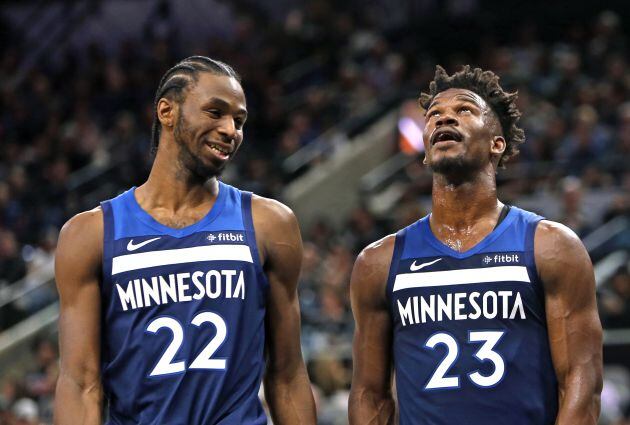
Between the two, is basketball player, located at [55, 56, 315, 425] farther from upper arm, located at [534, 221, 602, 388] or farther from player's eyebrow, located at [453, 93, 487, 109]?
upper arm, located at [534, 221, 602, 388]

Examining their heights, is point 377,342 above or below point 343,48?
below

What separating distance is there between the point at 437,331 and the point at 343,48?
1607cm

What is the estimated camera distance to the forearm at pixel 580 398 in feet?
16.6

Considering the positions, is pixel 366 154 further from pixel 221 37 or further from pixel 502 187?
pixel 221 37

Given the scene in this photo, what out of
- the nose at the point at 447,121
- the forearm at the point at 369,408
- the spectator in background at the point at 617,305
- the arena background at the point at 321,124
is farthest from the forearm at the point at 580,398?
the spectator in background at the point at 617,305

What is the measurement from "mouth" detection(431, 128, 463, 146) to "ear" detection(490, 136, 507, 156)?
205 millimetres

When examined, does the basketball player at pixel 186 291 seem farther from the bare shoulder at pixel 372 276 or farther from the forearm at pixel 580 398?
the forearm at pixel 580 398

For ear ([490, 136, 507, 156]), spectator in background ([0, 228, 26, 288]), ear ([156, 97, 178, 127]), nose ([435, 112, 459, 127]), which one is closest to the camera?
ear ([156, 97, 178, 127])

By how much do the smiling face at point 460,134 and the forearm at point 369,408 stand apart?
105 centimetres

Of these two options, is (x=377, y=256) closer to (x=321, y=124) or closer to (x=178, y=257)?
(x=178, y=257)

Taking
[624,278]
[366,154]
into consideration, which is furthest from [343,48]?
[624,278]

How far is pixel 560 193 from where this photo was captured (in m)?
13.9

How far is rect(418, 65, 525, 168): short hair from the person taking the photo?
5680 millimetres

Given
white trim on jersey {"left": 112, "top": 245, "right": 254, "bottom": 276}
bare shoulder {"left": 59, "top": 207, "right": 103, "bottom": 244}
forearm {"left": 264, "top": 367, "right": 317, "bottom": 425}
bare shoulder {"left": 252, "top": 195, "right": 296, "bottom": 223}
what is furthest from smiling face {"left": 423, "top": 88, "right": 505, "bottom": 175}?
bare shoulder {"left": 59, "top": 207, "right": 103, "bottom": 244}
